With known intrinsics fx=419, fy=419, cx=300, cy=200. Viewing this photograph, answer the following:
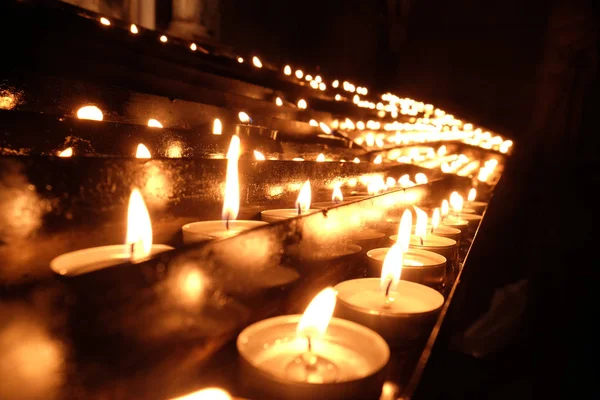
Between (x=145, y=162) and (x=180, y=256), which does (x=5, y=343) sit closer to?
(x=180, y=256)

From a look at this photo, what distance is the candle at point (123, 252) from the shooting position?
0.87m

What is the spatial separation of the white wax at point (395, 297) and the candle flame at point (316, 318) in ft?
0.69

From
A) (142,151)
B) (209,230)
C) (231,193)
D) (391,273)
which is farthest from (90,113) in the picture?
(391,273)

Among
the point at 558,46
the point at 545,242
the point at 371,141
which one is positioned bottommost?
the point at 545,242

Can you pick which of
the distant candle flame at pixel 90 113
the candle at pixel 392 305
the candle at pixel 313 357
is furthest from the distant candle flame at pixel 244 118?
the candle at pixel 313 357

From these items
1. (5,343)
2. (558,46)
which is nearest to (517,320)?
(5,343)

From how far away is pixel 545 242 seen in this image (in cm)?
500

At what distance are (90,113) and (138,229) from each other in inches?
50.2

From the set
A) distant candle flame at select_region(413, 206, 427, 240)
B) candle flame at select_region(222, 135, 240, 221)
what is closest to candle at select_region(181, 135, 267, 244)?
candle flame at select_region(222, 135, 240, 221)

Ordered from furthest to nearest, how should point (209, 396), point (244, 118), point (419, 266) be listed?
point (244, 118), point (419, 266), point (209, 396)

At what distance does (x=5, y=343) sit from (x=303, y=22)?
9203 mm

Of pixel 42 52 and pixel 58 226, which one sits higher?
pixel 42 52

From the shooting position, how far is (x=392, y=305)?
117 cm

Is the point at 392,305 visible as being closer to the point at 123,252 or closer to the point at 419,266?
the point at 419,266
